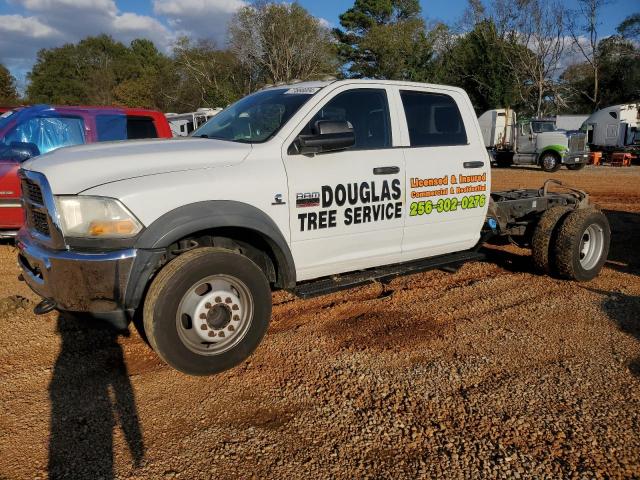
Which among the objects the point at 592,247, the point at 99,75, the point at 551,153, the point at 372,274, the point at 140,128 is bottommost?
the point at 592,247

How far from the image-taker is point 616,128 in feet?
101

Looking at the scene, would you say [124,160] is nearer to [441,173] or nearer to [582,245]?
[441,173]

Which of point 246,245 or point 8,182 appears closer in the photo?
point 246,245

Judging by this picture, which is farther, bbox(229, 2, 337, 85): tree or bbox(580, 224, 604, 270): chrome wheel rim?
bbox(229, 2, 337, 85): tree

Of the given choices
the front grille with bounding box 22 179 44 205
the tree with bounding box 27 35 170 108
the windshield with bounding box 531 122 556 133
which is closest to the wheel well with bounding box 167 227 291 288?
the front grille with bounding box 22 179 44 205

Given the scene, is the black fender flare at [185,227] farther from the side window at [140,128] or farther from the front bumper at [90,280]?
the side window at [140,128]

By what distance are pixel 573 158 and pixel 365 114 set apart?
70.1ft

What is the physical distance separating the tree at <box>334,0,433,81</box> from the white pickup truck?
3785 cm

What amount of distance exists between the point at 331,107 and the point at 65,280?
7.65 ft

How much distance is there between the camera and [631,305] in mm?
4918

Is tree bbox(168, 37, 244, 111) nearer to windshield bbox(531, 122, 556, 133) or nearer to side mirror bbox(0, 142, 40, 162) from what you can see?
windshield bbox(531, 122, 556, 133)

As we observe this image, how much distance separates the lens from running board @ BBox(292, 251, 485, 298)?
13.1 feet

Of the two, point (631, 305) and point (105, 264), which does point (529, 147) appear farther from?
point (105, 264)

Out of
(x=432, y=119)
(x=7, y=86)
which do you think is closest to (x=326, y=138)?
(x=432, y=119)
